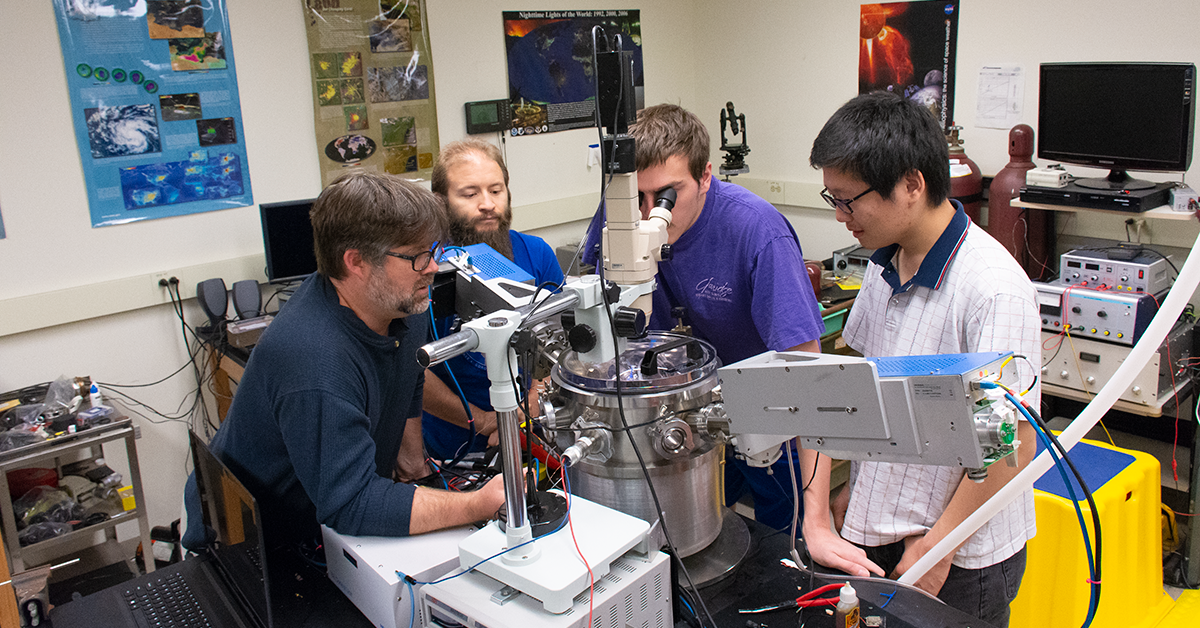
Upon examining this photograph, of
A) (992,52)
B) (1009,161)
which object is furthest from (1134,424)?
(992,52)

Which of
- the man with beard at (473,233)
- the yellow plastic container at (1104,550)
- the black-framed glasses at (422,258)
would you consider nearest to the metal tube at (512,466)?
the black-framed glasses at (422,258)

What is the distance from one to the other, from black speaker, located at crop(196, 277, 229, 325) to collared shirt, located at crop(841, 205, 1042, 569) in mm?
2641

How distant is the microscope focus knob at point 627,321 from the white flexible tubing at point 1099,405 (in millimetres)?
611

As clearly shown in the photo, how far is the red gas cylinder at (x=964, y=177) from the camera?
3551 mm

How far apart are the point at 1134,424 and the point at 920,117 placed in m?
2.70

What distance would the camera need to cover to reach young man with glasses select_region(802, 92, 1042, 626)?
51.3 inches

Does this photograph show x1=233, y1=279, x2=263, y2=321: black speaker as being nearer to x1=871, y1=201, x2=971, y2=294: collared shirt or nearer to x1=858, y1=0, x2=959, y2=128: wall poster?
x1=871, y1=201, x2=971, y2=294: collared shirt

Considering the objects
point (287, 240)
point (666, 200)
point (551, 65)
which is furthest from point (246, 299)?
point (666, 200)

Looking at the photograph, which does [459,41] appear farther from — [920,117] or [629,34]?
[920,117]

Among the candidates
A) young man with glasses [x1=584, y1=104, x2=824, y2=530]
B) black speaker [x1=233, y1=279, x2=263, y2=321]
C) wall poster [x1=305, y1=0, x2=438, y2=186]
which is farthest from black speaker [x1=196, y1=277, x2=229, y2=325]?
young man with glasses [x1=584, y1=104, x2=824, y2=530]

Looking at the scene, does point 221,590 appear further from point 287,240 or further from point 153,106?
point 153,106

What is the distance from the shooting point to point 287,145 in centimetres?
354

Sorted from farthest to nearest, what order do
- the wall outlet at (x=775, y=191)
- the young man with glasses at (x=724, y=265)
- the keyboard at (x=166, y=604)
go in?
the wall outlet at (x=775, y=191), the young man with glasses at (x=724, y=265), the keyboard at (x=166, y=604)

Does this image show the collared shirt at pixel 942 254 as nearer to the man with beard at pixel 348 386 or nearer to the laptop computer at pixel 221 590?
the man with beard at pixel 348 386
